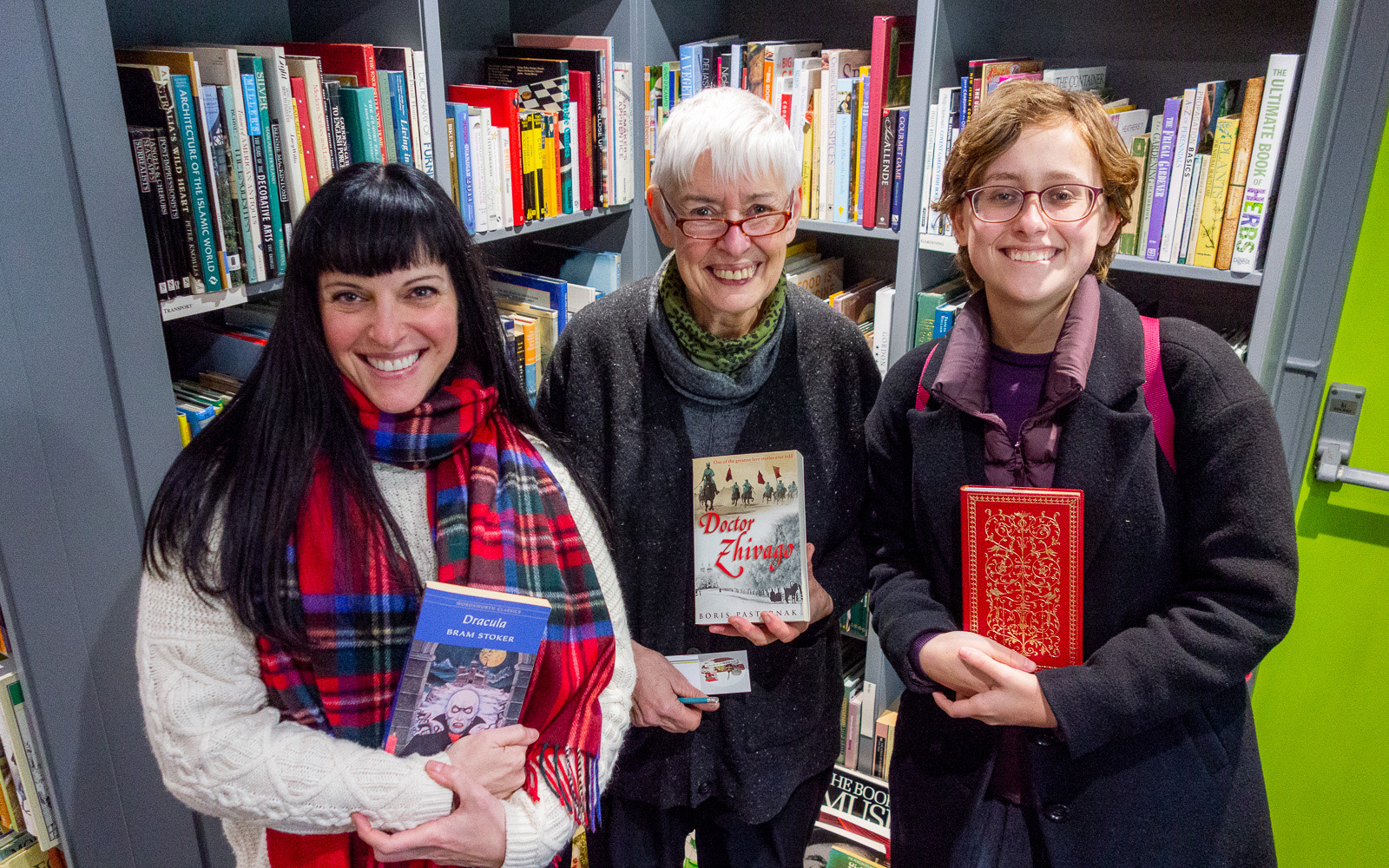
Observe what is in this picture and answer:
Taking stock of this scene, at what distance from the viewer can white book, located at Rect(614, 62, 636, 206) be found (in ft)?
8.06

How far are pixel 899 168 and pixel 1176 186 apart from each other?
62 cm

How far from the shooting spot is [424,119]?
1.98 m

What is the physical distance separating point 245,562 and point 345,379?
0.26 meters

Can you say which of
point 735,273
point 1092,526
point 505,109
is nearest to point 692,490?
point 735,273

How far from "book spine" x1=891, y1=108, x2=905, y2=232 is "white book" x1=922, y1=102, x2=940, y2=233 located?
0.05 m

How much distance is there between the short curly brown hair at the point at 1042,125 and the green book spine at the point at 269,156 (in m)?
A: 1.20

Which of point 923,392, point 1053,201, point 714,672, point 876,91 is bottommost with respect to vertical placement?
point 714,672

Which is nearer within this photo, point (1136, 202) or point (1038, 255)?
point (1038, 255)

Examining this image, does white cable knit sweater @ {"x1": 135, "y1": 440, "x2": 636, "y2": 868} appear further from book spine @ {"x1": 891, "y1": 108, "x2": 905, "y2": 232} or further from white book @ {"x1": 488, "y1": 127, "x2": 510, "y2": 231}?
book spine @ {"x1": 891, "y1": 108, "x2": 905, "y2": 232}

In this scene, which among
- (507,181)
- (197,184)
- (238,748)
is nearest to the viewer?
(238,748)

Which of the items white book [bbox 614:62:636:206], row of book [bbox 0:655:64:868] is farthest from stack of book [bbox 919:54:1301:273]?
row of book [bbox 0:655:64:868]

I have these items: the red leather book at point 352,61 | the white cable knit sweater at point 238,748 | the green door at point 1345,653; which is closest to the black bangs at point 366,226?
the white cable knit sweater at point 238,748

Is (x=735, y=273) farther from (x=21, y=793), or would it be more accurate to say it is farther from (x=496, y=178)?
(x=21, y=793)

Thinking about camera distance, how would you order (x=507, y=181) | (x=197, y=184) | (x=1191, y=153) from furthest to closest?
(x=507, y=181) < (x=1191, y=153) < (x=197, y=184)
